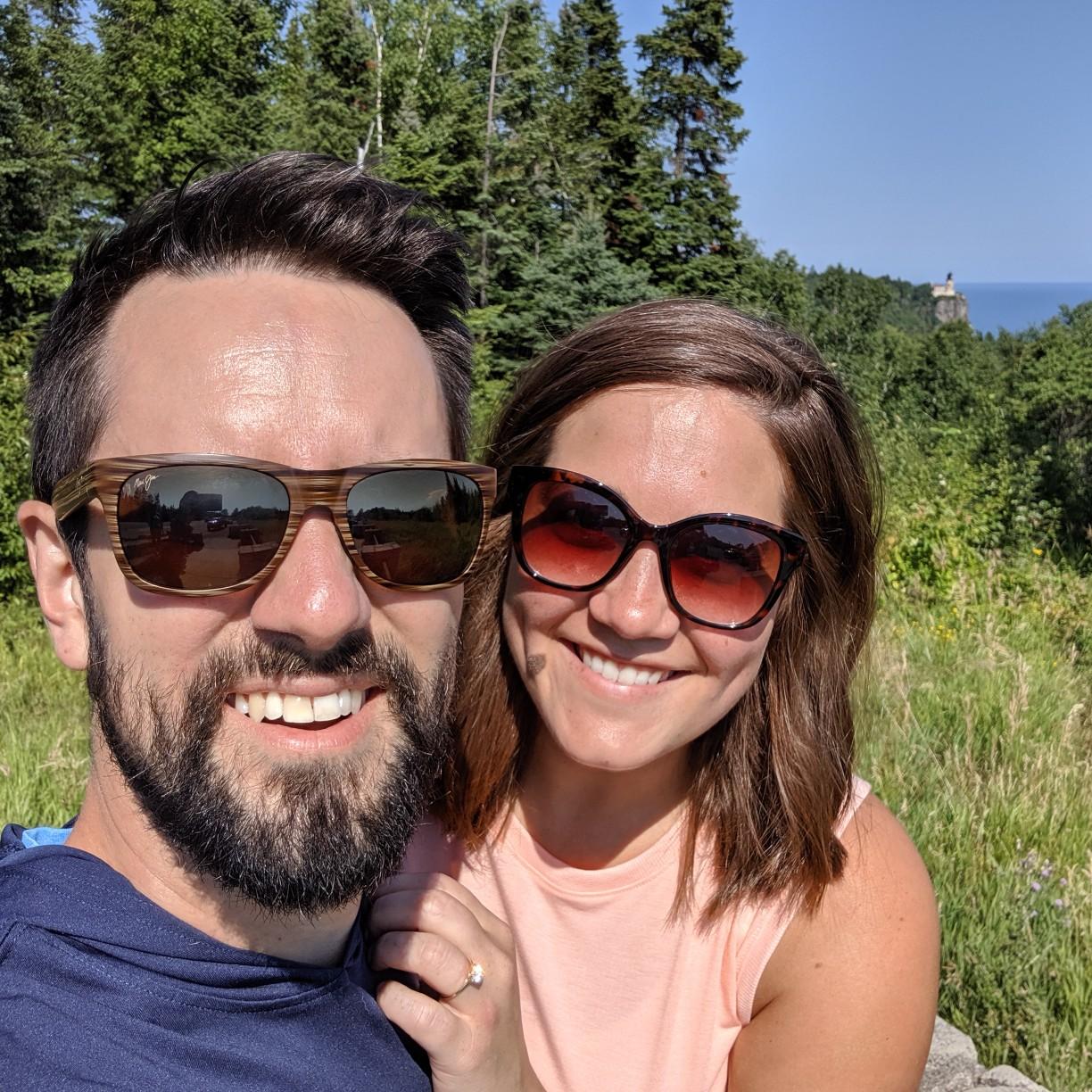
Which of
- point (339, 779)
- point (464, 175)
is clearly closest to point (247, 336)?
point (339, 779)

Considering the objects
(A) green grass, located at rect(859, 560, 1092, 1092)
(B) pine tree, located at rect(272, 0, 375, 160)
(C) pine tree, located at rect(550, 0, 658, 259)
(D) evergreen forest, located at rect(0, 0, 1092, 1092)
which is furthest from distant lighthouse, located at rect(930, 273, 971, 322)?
(A) green grass, located at rect(859, 560, 1092, 1092)

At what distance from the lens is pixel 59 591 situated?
53.9 inches

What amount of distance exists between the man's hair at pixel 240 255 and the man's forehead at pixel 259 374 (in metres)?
0.03

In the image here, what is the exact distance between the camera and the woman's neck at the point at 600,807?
1928mm

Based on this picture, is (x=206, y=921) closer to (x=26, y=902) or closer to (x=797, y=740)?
(x=26, y=902)

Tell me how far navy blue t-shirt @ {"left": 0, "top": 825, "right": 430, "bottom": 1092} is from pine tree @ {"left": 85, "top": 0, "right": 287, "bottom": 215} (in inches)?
988

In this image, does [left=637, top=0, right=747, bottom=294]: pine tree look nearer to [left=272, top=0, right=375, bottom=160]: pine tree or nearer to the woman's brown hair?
[left=272, top=0, right=375, bottom=160]: pine tree

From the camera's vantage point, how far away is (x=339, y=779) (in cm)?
124

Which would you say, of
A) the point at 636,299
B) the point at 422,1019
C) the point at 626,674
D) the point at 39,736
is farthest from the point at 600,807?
the point at 636,299

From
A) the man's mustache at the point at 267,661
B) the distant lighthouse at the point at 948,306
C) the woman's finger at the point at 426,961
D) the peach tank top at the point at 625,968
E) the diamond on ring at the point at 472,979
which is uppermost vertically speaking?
the distant lighthouse at the point at 948,306

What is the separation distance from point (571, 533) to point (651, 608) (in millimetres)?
204

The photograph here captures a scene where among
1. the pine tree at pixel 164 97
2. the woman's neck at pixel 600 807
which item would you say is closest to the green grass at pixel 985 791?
the woman's neck at pixel 600 807

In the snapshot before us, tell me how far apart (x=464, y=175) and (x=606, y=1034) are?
25.0m

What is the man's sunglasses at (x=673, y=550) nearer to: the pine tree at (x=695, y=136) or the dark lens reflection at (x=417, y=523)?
the dark lens reflection at (x=417, y=523)
